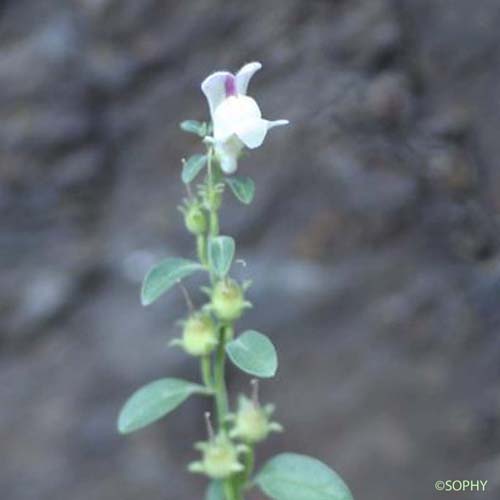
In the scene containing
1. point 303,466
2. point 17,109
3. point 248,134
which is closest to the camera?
point 248,134

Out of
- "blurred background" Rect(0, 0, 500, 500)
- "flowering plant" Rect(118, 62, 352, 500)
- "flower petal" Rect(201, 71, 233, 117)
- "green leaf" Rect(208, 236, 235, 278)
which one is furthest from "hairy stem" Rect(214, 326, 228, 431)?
"blurred background" Rect(0, 0, 500, 500)

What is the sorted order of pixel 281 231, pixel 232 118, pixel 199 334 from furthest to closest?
pixel 281 231 < pixel 199 334 < pixel 232 118

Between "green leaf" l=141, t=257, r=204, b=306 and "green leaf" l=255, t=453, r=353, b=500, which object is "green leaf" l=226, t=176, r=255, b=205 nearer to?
"green leaf" l=141, t=257, r=204, b=306

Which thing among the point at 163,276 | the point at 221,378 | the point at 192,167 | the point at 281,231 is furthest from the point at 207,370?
the point at 281,231

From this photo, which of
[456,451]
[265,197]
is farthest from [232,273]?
[456,451]

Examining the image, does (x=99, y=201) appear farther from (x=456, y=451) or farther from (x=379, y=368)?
(x=456, y=451)

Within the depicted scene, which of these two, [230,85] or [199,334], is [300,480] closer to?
[199,334]

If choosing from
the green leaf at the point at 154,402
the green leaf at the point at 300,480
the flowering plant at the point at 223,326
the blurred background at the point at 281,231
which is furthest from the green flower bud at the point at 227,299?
the blurred background at the point at 281,231
